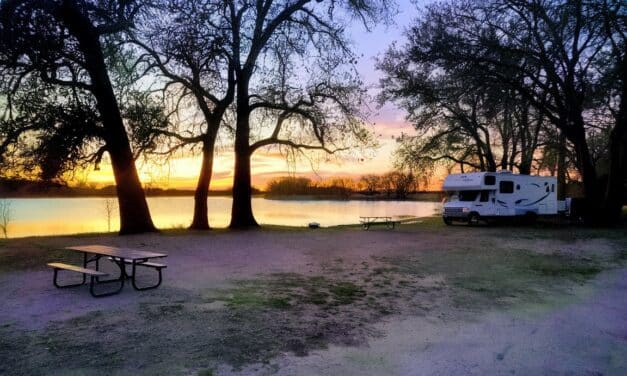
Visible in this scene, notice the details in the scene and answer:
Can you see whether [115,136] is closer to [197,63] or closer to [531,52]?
[197,63]

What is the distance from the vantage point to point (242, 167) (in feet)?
74.9

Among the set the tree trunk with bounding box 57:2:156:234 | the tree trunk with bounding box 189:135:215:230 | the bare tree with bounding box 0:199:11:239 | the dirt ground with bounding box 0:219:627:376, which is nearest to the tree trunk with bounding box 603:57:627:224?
the dirt ground with bounding box 0:219:627:376

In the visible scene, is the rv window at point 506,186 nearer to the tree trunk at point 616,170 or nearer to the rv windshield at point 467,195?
the rv windshield at point 467,195

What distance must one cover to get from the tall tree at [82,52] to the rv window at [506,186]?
17.5 metres

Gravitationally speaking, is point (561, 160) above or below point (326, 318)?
above

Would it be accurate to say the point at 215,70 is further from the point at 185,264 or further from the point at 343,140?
the point at 185,264

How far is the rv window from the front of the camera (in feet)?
80.4

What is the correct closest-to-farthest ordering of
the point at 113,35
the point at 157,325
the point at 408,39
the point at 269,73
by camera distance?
the point at 157,325 < the point at 113,35 < the point at 269,73 < the point at 408,39

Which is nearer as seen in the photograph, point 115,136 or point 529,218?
point 115,136

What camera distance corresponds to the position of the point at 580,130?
22703 mm

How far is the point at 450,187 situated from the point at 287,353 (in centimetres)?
2167

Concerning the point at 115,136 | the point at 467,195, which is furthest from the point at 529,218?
the point at 115,136

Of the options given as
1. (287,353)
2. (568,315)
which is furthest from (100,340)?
(568,315)

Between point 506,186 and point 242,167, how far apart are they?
1394cm
